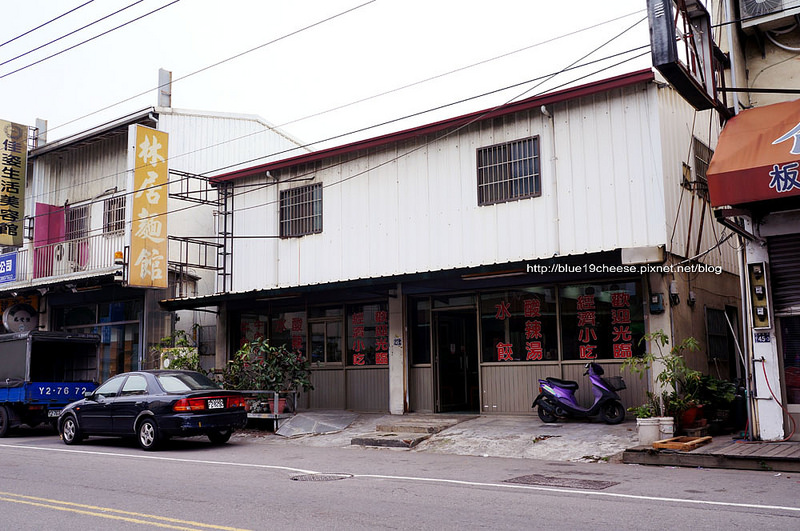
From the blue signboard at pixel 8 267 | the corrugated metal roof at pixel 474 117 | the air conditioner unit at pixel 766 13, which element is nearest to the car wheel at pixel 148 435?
the corrugated metal roof at pixel 474 117

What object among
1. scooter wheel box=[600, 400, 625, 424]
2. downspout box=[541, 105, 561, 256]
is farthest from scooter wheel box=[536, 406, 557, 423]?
downspout box=[541, 105, 561, 256]

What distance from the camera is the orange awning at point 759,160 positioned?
1013cm

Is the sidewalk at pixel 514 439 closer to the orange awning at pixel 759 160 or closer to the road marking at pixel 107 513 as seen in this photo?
the orange awning at pixel 759 160

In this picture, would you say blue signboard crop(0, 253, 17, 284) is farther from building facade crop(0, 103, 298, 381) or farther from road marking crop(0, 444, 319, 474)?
road marking crop(0, 444, 319, 474)

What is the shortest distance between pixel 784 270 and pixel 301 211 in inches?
460

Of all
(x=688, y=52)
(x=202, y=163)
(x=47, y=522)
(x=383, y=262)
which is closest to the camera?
(x=47, y=522)

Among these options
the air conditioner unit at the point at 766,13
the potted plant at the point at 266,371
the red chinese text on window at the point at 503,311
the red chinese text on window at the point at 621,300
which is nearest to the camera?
the air conditioner unit at the point at 766,13

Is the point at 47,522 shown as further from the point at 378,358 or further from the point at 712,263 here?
the point at 712,263

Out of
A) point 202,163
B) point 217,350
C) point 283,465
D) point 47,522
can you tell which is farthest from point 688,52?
point 202,163

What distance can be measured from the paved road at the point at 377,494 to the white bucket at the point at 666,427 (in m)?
1.19

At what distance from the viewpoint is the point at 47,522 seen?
7.15 m

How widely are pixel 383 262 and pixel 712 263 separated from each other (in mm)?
7335

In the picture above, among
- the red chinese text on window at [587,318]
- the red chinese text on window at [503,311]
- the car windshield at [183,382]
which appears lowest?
the car windshield at [183,382]

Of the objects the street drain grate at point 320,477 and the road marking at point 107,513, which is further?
the street drain grate at point 320,477
